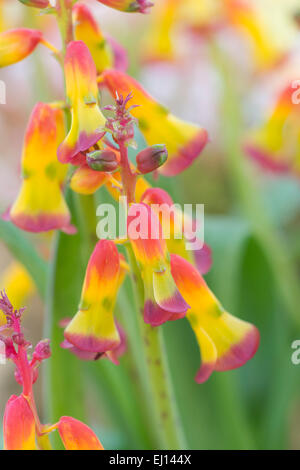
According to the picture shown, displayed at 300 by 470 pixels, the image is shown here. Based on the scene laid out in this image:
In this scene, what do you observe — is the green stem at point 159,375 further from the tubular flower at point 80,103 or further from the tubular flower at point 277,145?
the tubular flower at point 277,145

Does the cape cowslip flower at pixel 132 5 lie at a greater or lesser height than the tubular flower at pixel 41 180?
greater

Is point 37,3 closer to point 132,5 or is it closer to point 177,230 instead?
point 132,5

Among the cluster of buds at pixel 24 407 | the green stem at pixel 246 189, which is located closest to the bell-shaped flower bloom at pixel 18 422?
the cluster of buds at pixel 24 407

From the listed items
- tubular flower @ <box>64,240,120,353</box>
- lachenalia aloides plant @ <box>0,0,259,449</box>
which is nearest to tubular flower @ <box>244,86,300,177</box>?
lachenalia aloides plant @ <box>0,0,259,449</box>

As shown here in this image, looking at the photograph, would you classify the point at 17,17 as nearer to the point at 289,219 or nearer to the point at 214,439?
the point at 289,219

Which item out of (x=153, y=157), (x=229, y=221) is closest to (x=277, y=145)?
(x=229, y=221)
